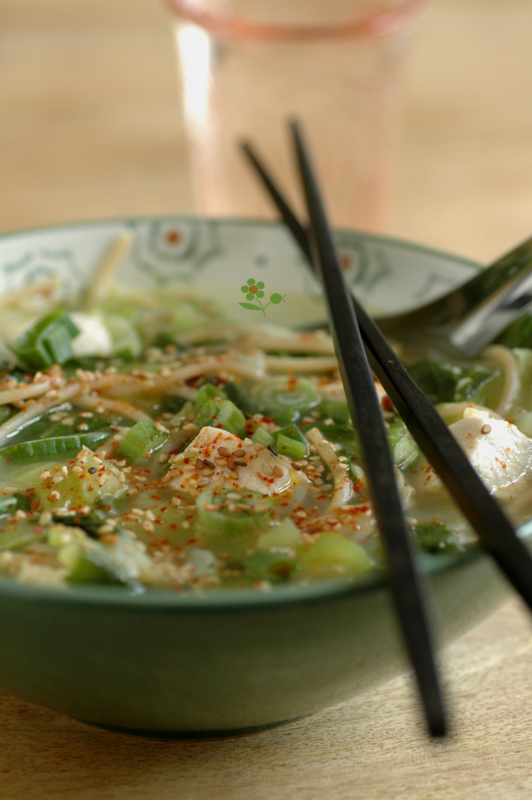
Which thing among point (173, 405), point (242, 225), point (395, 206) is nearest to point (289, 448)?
point (173, 405)

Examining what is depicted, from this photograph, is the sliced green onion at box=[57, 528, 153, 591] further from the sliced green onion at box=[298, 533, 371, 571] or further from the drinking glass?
the drinking glass

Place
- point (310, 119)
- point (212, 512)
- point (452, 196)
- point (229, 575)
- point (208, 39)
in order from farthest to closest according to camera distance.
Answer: point (452, 196)
point (310, 119)
point (208, 39)
point (212, 512)
point (229, 575)

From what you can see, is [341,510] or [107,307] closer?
[341,510]

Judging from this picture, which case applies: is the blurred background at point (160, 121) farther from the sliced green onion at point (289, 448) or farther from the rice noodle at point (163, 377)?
the sliced green onion at point (289, 448)

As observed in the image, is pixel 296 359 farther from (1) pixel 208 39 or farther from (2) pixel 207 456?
(1) pixel 208 39

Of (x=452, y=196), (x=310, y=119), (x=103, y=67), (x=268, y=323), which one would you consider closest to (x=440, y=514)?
(x=268, y=323)

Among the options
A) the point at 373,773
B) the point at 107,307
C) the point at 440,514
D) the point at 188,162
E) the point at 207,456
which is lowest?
the point at 373,773

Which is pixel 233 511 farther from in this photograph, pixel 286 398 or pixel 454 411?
pixel 454 411
